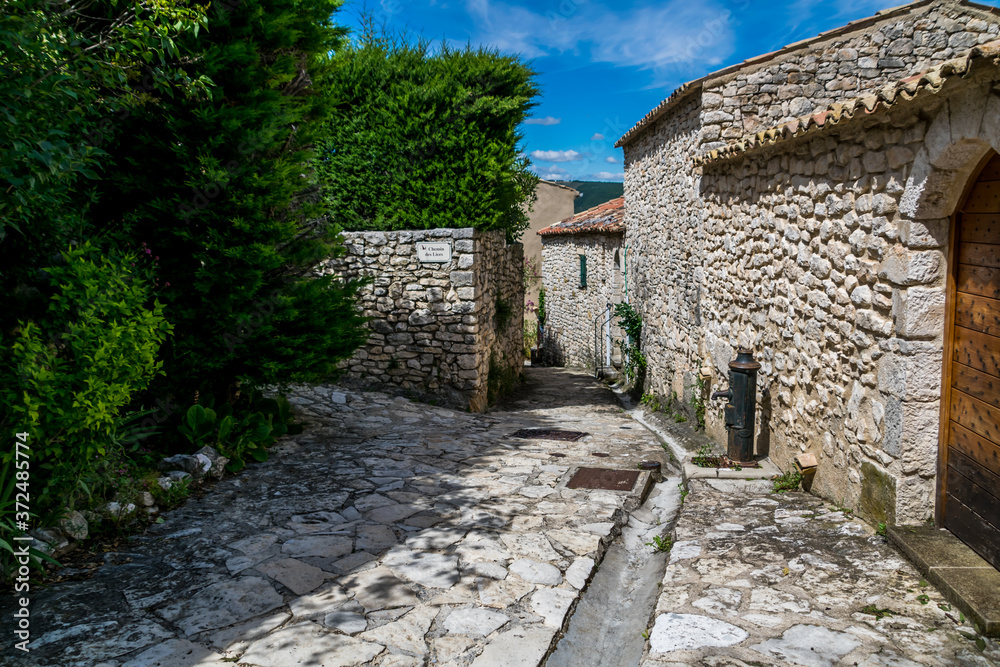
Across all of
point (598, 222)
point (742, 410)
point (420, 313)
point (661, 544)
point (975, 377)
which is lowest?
point (661, 544)

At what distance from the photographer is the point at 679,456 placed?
685 centimetres

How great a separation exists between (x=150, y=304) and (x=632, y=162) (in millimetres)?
9790

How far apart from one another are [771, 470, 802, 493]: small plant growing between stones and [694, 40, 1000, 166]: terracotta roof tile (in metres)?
2.49

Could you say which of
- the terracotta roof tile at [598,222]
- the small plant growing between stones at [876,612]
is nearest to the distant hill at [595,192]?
the terracotta roof tile at [598,222]

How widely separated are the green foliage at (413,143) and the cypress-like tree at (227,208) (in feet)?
9.25

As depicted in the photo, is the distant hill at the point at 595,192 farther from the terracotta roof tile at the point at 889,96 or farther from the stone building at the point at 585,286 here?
the terracotta roof tile at the point at 889,96

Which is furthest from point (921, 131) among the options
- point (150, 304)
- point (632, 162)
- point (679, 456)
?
point (632, 162)

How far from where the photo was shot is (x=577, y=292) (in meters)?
18.8

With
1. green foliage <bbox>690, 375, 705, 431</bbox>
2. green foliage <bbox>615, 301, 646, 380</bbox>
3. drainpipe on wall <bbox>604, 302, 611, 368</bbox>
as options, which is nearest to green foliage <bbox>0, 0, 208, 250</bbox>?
green foliage <bbox>690, 375, 705, 431</bbox>

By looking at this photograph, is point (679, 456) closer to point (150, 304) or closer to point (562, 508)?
point (562, 508)

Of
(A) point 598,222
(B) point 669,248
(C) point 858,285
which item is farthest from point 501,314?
(C) point 858,285

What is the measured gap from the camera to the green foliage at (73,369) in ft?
11.3

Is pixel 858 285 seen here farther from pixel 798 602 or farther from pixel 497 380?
pixel 497 380

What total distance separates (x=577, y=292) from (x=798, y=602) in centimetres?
1579
